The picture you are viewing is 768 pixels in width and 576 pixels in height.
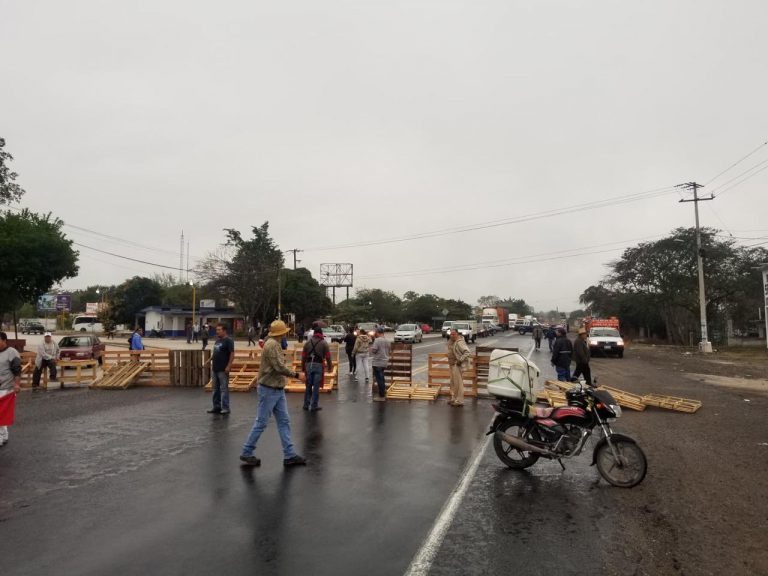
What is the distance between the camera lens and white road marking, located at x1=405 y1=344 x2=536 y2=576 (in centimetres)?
408

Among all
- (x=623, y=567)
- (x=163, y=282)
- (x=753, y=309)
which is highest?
(x=163, y=282)

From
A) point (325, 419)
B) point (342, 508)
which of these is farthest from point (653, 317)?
point (342, 508)

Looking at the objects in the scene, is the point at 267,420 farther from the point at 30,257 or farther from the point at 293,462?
Answer: the point at 30,257

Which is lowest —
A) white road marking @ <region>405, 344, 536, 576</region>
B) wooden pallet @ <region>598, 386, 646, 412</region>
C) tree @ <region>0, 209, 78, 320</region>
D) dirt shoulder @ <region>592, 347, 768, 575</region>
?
dirt shoulder @ <region>592, 347, 768, 575</region>

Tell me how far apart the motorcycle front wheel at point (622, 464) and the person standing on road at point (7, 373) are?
8.60 m

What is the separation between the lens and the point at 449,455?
7.71 m

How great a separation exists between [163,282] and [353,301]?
1424 inches

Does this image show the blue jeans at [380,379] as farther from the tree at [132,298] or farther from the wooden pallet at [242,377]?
the tree at [132,298]

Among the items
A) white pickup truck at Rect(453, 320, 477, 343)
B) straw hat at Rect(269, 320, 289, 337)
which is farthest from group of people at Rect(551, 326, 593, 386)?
white pickup truck at Rect(453, 320, 477, 343)

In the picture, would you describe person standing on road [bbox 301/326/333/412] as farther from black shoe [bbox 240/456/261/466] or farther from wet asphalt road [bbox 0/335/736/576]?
black shoe [bbox 240/456/261/466]

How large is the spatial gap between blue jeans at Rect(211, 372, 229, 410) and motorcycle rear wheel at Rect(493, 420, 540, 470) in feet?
20.7

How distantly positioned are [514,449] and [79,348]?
19.4m

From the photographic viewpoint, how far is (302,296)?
65.4 m

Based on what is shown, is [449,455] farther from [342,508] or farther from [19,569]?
[19,569]
